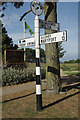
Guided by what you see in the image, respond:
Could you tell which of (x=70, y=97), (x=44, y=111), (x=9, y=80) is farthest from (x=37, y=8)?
(x=9, y=80)

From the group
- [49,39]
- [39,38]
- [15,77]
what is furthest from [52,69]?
[15,77]

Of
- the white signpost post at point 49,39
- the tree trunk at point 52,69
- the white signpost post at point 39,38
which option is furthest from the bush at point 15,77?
the white signpost post at point 39,38

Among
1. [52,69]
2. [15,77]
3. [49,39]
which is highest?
[49,39]

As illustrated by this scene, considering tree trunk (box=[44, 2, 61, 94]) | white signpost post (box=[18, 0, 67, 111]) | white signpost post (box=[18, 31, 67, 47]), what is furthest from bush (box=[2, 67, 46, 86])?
white signpost post (box=[18, 0, 67, 111])

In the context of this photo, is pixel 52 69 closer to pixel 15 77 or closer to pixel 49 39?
pixel 49 39

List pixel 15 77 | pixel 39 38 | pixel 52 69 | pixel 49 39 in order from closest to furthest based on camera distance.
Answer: pixel 39 38
pixel 49 39
pixel 52 69
pixel 15 77

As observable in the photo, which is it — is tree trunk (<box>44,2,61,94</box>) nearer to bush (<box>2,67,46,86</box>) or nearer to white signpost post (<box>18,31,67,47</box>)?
white signpost post (<box>18,31,67,47</box>)

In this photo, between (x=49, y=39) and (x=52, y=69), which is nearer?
(x=49, y=39)

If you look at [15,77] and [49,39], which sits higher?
[49,39]

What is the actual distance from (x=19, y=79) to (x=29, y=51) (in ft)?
230

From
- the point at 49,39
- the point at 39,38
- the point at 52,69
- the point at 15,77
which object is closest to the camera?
the point at 39,38

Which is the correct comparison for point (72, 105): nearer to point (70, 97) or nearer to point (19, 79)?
point (70, 97)

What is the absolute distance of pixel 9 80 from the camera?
9922 millimetres

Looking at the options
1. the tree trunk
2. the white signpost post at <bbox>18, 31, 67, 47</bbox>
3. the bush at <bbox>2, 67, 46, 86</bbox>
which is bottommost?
the bush at <bbox>2, 67, 46, 86</bbox>
